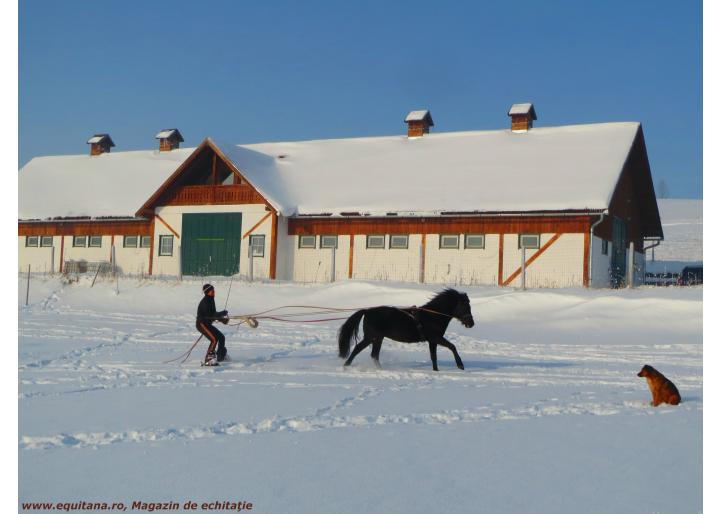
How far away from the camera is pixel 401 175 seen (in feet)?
102

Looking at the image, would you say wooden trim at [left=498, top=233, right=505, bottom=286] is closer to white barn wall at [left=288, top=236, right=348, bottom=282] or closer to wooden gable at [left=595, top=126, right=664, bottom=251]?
wooden gable at [left=595, top=126, right=664, bottom=251]

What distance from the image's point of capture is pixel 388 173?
31438 mm

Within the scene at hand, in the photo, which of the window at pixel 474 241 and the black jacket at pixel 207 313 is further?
the window at pixel 474 241

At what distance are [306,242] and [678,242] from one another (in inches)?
1718

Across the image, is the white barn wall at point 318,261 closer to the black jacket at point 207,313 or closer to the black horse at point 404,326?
the black jacket at point 207,313

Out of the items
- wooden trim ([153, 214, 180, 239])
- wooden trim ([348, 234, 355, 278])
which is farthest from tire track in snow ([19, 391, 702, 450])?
wooden trim ([153, 214, 180, 239])

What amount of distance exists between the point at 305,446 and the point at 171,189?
26856 millimetres

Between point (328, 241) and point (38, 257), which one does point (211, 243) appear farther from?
point (38, 257)

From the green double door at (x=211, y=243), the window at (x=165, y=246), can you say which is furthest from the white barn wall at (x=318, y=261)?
the window at (x=165, y=246)

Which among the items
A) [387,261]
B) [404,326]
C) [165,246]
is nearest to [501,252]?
[387,261]

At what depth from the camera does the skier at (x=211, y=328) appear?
11919 mm

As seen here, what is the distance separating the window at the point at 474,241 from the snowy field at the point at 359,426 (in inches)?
427

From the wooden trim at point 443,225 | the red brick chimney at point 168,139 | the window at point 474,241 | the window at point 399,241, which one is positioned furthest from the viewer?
the red brick chimney at point 168,139

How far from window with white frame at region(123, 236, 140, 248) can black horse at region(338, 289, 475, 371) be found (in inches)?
934
